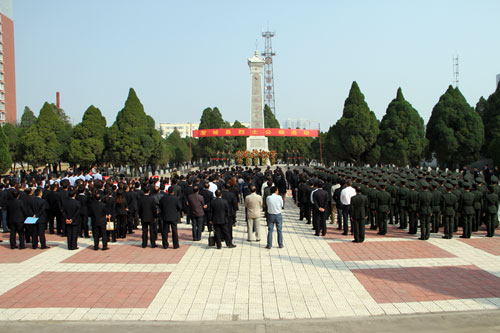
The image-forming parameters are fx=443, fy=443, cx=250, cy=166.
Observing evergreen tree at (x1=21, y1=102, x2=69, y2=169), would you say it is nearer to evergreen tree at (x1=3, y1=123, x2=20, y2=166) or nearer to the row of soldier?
evergreen tree at (x1=3, y1=123, x2=20, y2=166)

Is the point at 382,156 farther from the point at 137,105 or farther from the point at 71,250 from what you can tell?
the point at 71,250

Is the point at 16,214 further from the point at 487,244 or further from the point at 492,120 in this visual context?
the point at 492,120

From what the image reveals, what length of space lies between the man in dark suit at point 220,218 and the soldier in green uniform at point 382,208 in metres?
4.11

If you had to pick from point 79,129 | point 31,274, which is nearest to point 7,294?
point 31,274

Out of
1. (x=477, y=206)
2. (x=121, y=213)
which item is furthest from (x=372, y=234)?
(x=121, y=213)

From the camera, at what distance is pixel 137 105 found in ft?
122

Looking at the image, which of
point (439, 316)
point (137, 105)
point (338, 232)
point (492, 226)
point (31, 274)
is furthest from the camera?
point (137, 105)

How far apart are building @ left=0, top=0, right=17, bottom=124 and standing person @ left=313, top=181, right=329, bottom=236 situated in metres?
64.8

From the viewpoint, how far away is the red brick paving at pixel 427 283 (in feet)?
22.5

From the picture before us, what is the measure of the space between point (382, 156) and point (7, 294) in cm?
3218

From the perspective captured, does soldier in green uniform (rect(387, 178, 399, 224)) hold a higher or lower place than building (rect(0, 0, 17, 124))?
lower

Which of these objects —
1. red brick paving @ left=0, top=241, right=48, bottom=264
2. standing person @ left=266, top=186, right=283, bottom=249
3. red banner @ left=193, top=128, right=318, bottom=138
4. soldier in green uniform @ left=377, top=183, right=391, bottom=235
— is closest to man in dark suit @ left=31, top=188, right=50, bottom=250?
red brick paving @ left=0, top=241, right=48, bottom=264

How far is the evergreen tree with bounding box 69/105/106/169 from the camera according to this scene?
3491 centimetres

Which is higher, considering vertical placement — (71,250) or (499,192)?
(499,192)
